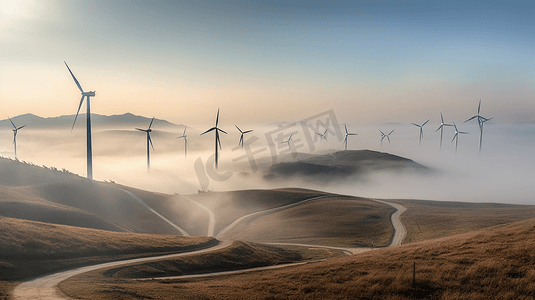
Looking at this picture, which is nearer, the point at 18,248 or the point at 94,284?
the point at 94,284

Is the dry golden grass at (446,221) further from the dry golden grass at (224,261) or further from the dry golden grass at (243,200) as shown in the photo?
the dry golden grass at (243,200)

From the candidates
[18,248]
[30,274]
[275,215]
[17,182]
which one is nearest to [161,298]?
[30,274]

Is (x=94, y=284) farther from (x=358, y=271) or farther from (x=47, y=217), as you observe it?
(x=47, y=217)

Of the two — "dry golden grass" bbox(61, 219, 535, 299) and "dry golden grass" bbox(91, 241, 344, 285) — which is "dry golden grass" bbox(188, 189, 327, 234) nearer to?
"dry golden grass" bbox(91, 241, 344, 285)

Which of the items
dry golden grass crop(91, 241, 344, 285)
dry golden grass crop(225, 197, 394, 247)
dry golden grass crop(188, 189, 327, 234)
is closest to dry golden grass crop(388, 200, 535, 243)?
dry golden grass crop(225, 197, 394, 247)

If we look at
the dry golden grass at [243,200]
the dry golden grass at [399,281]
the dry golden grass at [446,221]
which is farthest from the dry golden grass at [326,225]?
the dry golden grass at [399,281]
